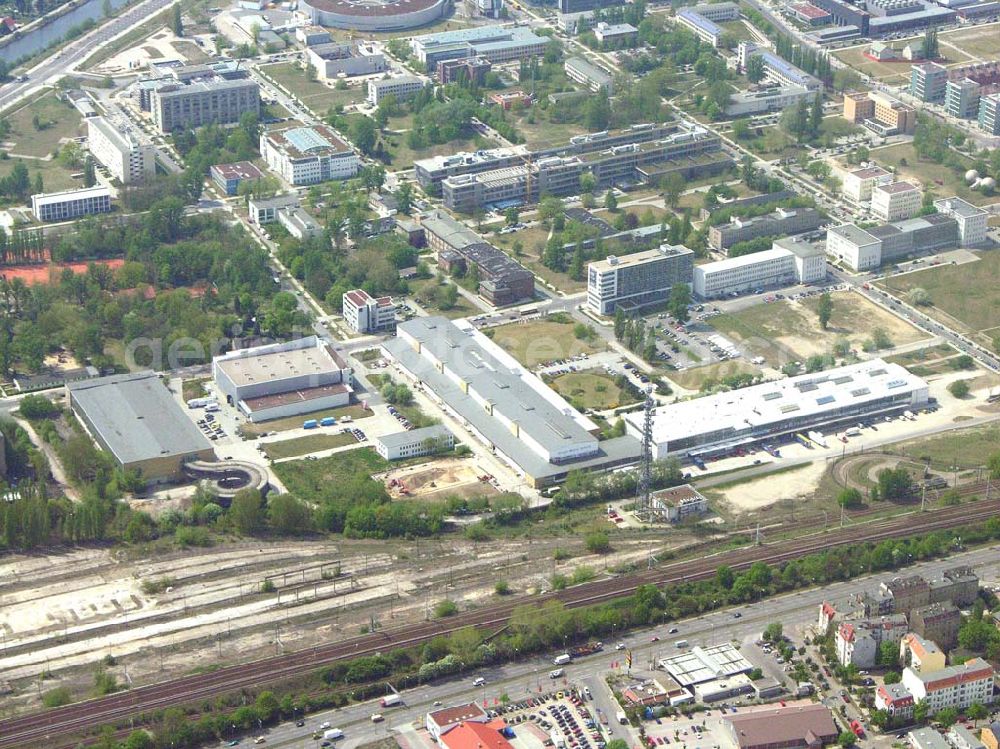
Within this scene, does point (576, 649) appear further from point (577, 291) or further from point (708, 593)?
point (577, 291)

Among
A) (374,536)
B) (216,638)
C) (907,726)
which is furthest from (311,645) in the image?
(907,726)

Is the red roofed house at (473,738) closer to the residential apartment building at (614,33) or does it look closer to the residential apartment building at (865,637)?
the residential apartment building at (865,637)

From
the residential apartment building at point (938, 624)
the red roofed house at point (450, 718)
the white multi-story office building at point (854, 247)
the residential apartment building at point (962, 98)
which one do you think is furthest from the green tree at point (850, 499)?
the residential apartment building at point (962, 98)

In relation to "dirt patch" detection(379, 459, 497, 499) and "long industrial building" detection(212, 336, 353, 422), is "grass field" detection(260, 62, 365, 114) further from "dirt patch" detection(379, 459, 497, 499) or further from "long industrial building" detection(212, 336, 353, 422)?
"dirt patch" detection(379, 459, 497, 499)

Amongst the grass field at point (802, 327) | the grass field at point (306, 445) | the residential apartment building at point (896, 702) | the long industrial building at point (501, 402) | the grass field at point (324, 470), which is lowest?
the grass field at point (802, 327)

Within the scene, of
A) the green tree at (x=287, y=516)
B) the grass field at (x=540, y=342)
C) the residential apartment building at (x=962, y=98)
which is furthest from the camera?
the residential apartment building at (x=962, y=98)

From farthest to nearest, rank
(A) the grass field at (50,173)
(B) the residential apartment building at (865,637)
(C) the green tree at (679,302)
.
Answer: (A) the grass field at (50,173)
(C) the green tree at (679,302)
(B) the residential apartment building at (865,637)

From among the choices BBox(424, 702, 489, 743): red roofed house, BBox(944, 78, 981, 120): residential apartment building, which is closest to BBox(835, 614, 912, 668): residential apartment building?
BBox(424, 702, 489, 743): red roofed house
